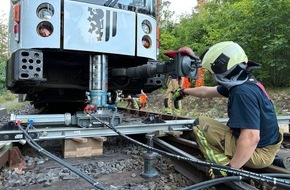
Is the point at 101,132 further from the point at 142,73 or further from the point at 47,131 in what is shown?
the point at 142,73

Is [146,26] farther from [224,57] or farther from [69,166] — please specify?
[69,166]

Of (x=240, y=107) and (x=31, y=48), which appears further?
(x=31, y=48)

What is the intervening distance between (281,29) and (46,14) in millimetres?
8215

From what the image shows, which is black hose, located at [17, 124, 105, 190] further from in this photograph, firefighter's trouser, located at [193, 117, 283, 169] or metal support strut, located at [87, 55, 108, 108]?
metal support strut, located at [87, 55, 108, 108]

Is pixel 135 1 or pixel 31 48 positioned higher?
pixel 135 1

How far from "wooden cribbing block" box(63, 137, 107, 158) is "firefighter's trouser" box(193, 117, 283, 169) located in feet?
4.49

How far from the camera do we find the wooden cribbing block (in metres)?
3.58

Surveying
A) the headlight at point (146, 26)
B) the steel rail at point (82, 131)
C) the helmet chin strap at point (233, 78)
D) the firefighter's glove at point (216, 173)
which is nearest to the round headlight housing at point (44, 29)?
the steel rail at point (82, 131)

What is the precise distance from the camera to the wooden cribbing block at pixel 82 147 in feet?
11.8

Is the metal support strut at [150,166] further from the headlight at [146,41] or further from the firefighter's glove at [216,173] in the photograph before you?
the headlight at [146,41]

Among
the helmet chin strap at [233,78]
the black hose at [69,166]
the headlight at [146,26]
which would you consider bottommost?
the black hose at [69,166]

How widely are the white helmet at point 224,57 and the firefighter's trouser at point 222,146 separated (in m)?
0.58

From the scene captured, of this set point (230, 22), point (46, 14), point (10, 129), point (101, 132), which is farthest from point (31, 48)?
point (230, 22)

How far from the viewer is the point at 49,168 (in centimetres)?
332
